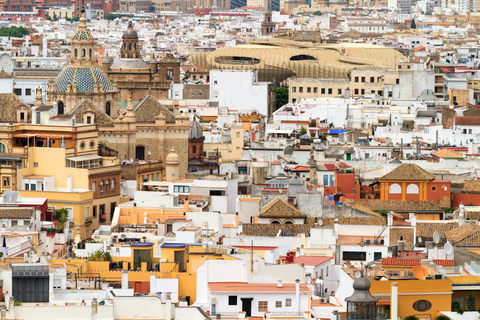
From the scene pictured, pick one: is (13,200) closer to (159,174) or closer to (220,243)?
(220,243)

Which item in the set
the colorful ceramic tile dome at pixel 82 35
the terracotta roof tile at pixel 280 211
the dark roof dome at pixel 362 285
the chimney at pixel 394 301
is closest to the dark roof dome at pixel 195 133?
the colorful ceramic tile dome at pixel 82 35

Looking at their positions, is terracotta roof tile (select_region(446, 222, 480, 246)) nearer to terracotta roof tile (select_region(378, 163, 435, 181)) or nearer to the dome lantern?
terracotta roof tile (select_region(378, 163, 435, 181))

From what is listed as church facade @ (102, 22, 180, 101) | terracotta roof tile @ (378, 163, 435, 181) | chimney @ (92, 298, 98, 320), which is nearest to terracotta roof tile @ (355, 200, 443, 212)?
terracotta roof tile @ (378, 163, 435, 181)

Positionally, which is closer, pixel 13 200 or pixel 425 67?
pixel 13 200

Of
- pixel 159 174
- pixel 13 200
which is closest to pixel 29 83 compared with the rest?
pixel 159 174

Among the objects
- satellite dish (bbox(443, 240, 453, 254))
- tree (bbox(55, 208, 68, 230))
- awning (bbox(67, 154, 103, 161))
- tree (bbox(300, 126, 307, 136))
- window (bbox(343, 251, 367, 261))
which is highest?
satellite dish (bbox(443, 240, 453, 254))

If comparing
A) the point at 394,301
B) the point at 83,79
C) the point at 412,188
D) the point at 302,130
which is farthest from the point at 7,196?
the point at 302,130
